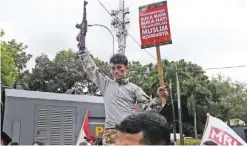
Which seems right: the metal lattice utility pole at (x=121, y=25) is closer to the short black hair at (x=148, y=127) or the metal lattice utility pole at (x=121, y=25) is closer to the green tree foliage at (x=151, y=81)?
the green tree foliage at (x=151, y=81)

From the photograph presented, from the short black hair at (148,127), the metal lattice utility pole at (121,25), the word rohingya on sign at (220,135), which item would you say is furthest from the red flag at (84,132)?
the metal lattice utility pole at (121,25)

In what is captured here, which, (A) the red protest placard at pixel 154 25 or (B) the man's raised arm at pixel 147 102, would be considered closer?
(B) the man's raised arm at pixel 147 102

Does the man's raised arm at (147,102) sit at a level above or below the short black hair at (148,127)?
above

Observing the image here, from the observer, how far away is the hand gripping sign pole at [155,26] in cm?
323

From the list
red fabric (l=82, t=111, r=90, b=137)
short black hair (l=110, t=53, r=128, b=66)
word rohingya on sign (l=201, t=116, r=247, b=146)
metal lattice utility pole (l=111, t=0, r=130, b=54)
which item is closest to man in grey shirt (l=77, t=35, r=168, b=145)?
short black hair (l=110, t=53, r=128, b=66)

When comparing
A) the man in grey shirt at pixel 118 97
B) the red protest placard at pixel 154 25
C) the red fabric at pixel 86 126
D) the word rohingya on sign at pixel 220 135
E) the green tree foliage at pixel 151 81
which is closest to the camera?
the man in grey shirt at pixel 118 97

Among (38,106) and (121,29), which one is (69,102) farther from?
(121,29)

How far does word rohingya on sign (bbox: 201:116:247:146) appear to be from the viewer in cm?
344

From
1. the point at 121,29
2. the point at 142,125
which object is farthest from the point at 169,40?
the point at 121,29

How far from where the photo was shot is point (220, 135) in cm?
355

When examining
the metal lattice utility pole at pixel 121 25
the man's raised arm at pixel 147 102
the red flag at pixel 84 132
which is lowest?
the red flag at pixel 84 132

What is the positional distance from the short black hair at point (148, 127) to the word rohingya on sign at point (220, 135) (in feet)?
7.13

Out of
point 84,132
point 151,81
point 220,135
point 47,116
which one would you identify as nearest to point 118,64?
point 220,135

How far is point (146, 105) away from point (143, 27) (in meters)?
0.63
